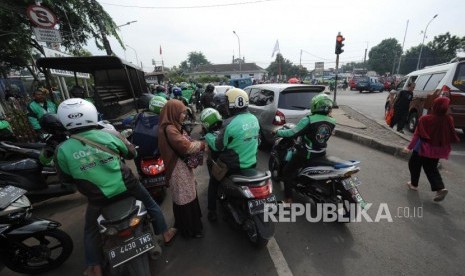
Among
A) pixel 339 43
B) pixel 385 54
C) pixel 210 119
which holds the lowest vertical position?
pixel 210 119

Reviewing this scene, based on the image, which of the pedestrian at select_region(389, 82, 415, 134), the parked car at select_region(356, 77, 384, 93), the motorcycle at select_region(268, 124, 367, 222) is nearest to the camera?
the motorcycle at select_region(268, 124, 367, 222)

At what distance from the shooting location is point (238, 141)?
277 centimetres

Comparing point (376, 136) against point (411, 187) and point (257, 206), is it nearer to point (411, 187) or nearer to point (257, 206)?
point (411, 187)

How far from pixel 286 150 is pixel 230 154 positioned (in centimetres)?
165

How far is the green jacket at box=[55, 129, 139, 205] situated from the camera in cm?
197

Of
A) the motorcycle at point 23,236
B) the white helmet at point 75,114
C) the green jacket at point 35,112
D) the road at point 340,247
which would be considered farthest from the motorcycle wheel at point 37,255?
the green jacket at point 35,112

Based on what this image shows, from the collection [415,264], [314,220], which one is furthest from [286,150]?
[415,264]

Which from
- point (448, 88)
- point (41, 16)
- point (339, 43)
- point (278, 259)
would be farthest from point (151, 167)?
point (339, 43)

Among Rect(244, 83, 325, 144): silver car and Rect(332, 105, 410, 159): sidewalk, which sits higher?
Rect(244, 83, 325, 144): silver car

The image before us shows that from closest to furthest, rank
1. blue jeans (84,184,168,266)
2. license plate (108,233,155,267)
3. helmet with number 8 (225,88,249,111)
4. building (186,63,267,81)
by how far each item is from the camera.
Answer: license plate (108,233,155,267) → blue jeans (84,184,168,266) → helmet with number 8 (225,88,249,111) → building (186,63,267,81)

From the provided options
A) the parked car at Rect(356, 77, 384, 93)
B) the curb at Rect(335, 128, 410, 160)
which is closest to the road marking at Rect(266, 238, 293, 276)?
the curb at Rect(335, 128, 410, 160)

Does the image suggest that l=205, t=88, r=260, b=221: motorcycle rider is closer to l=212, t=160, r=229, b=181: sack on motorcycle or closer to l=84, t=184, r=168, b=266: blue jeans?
l=212, t=160, r=229, b=181: sack on motorcycle

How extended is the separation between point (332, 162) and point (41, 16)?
6886 millimetres

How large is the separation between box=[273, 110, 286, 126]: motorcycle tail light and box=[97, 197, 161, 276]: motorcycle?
389 cm
